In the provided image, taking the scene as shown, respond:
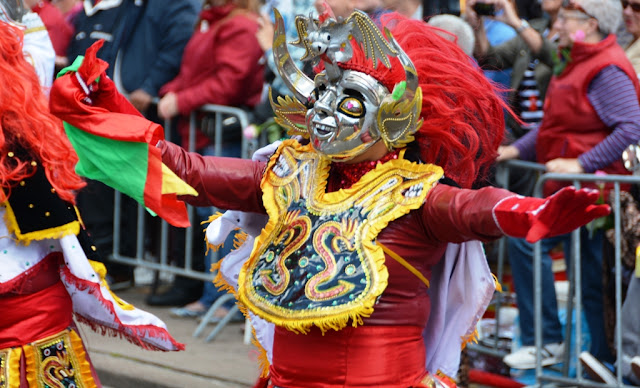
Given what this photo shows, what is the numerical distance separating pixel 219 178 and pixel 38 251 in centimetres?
79

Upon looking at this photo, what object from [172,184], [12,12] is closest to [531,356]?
[172,184]

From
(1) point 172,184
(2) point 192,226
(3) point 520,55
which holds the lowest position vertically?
(2) point 192,226

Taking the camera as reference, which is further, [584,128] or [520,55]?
[520,55]

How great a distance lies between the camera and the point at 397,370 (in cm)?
342

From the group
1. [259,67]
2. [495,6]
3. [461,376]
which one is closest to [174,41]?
[259,67]

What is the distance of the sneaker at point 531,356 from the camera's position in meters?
5.49

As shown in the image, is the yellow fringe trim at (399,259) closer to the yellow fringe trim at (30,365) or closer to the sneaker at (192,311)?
the yellow fringe trim at (30,365)

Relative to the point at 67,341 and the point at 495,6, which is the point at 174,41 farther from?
the point at 67,341

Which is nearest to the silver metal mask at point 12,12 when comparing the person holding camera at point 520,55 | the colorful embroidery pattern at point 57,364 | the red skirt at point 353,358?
the colorful embroidery pattern at point 57,364

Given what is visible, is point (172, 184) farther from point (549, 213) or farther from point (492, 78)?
point (492, 78)

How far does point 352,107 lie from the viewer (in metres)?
3.39

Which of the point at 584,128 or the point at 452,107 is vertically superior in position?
the point at 452,107

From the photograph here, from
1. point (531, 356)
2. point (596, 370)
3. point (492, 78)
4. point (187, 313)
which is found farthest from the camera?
point (187, 313)

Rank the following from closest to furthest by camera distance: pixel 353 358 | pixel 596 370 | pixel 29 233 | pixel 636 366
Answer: pixel 353 358
pixel 29 233
pixel 636 366
pixel 596 370
